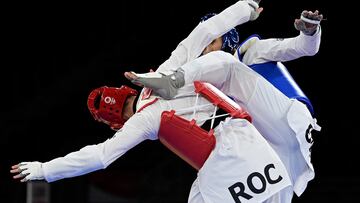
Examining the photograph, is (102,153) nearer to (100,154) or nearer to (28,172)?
(100,154)

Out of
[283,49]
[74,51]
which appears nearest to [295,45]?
[283,49]

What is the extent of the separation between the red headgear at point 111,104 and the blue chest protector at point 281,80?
70 cm

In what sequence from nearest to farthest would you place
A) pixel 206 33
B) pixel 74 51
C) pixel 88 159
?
1. pixel 88 159
2. pixel 206 33
3. pixel 74 51

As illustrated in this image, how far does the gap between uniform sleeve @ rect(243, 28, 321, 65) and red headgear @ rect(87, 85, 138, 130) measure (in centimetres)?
67

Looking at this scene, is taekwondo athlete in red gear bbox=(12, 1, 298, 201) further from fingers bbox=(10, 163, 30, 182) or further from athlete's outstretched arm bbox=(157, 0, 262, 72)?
athlete's outstretched arm bbox=(157, 0, 262, 72)

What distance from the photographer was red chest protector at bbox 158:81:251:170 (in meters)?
4.00

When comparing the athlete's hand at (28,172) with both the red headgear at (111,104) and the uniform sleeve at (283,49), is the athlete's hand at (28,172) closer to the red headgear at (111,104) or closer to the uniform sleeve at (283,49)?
the red headgear at (111,104)

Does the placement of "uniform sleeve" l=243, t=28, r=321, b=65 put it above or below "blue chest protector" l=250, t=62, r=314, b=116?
above

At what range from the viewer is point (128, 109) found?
173 inches

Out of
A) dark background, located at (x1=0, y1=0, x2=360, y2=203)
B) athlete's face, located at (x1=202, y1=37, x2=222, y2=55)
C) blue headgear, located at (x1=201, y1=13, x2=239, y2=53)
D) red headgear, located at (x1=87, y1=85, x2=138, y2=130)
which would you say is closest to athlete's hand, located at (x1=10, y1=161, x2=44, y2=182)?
red headgear, located at (x1=87, y1=85, x2=138, y2=130)

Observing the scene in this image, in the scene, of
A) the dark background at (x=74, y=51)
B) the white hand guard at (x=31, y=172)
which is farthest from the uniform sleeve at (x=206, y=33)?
the dark background at (x=74, y=51)

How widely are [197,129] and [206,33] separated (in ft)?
1.77

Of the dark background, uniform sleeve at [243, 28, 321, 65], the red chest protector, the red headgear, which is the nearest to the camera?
the red chest protector

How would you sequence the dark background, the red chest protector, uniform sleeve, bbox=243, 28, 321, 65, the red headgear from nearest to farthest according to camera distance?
the red chest protector, uniform sleeve, bbox=243, 28, 321, 65, the red headgear, the dark background
